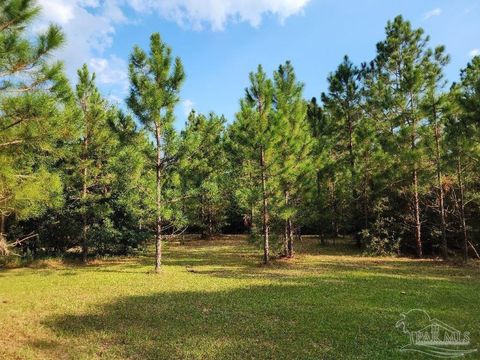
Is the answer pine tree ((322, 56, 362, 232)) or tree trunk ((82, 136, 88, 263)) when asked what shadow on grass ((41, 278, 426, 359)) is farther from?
pine tree ((322, 56, 362, 232))

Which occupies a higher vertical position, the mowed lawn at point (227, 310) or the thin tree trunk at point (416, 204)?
the thin tree trunk at point (416, 204)

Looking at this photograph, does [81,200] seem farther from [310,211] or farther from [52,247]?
[310,211]

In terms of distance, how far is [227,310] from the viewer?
809cm

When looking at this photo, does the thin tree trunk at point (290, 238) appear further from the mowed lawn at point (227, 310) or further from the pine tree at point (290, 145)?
the mowed lawn at point (227, 310)

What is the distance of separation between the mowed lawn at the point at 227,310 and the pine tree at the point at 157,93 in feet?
11.2

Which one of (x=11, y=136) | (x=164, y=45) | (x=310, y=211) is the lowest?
(x=310, y=211)

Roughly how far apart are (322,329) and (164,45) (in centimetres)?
1118

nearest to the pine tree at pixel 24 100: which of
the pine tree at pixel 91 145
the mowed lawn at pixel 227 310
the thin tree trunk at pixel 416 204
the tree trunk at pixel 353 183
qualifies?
the mowed lawn at pixel 227 310

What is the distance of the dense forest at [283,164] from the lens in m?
13.6

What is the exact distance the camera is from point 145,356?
18.5ft

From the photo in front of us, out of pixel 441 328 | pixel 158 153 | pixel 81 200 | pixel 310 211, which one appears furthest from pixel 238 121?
pixel 441 328

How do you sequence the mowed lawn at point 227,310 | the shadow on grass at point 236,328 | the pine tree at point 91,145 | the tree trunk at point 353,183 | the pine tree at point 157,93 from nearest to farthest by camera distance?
1. the shadow on grass at point 236,328
2. the mowed lawn at point 227,310
3. the pine tree at point 157,93
4. the pine tree at point 91,145
5. the tree trunk at point 353,183

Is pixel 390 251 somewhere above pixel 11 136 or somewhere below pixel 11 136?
below

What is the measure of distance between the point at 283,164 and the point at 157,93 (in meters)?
6.22
